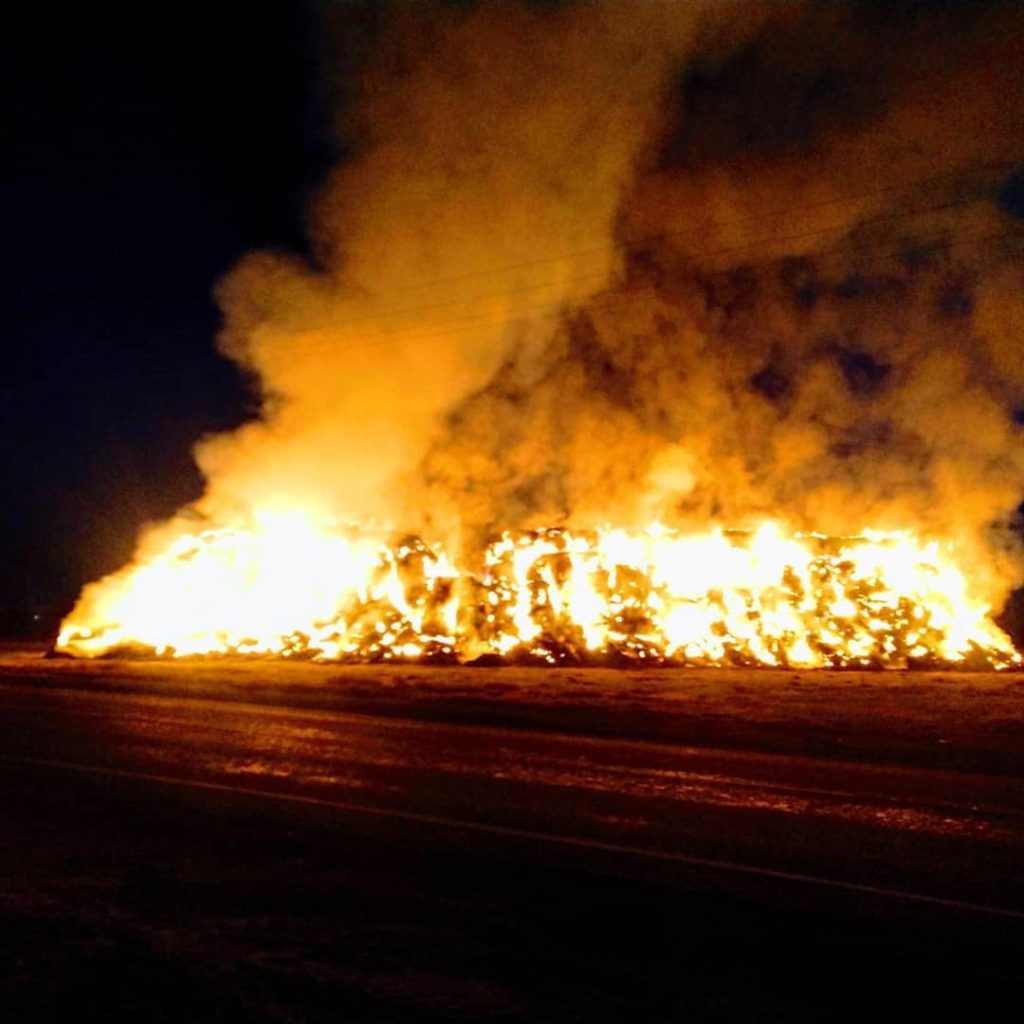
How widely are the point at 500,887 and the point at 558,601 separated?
2001cm

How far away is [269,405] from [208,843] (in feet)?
74.5

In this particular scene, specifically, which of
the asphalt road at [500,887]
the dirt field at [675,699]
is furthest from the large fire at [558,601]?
the asphalt road at [500,887]

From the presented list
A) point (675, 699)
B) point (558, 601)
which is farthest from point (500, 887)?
point (558, 601)

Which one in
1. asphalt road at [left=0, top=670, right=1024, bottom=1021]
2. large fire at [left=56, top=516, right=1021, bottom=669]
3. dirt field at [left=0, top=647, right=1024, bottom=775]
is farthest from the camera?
large fire at [left=56, top=516, right=1021, bottom=669]

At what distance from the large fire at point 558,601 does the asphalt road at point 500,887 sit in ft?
46.4

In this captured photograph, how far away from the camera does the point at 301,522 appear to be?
28109 mm

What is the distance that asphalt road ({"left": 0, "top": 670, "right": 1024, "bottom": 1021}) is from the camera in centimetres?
451

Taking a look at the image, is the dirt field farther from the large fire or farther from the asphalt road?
the asphalt road

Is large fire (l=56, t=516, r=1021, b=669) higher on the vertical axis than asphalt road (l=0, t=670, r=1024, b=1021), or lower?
higher

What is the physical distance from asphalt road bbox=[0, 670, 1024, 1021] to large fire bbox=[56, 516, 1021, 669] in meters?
14.1

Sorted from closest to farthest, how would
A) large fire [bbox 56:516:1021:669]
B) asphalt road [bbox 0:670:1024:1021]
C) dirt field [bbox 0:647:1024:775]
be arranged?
asphalt road [bbox 0:670:1024:1021] → dirt field [bbox 0:647:1024:775] → large fire [bbox 56:516:1021:669]

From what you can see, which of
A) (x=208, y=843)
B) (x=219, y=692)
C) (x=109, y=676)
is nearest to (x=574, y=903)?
(x=208, y=843)

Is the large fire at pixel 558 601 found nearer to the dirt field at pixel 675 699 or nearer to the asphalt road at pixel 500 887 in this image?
the dirt field at pixel 675 699

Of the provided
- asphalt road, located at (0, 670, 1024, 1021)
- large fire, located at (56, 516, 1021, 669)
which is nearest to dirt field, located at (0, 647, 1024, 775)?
large fire, located at (56, 516, 1021, 669)
